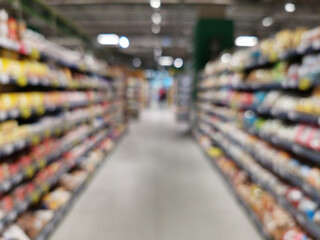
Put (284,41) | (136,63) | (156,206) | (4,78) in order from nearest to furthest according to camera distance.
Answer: (4,78) < (284,41) < (156,206) < (136,63)

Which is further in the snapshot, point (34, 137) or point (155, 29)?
point (155, 29)

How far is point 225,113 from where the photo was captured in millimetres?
6047

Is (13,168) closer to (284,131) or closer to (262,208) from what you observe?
(262,208)

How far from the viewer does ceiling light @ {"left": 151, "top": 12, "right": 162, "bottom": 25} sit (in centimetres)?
1199

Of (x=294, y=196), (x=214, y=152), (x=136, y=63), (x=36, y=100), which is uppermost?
(x=136, y=63)

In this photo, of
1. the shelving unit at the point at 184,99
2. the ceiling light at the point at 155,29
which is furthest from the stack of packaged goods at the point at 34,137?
the shelving unit at the point at 184,99

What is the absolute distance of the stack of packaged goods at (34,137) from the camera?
2.64 meters

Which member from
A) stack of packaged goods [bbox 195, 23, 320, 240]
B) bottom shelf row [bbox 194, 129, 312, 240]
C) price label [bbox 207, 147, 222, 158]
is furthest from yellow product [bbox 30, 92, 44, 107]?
price label [bbox 207, 147, 222, 158]

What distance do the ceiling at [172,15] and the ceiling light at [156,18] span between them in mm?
170

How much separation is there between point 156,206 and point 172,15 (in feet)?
33.0

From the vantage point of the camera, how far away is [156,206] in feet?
13.3

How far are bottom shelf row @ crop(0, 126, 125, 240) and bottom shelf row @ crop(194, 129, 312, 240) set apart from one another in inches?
92.4

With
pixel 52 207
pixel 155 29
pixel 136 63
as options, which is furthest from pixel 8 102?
pixel 136 63

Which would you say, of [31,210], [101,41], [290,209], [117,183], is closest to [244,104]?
[290,209]
